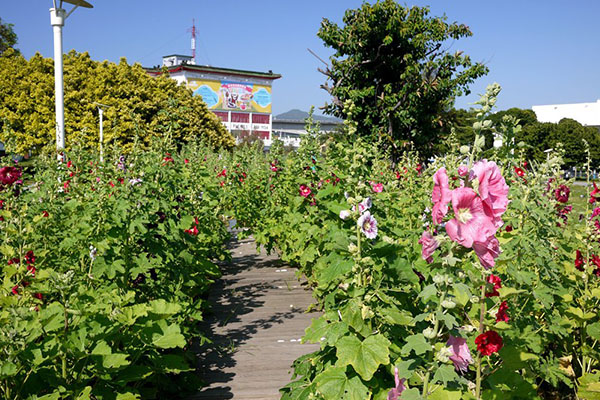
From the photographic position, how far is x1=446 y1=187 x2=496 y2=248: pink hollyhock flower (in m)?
1.38

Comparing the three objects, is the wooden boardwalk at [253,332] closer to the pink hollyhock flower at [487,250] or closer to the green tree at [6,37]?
the pink hollyhock flower at [487,250]

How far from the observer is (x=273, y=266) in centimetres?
725

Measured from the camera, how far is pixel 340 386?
2.20 metres

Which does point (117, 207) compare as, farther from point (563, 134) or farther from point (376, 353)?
point (563, 134)

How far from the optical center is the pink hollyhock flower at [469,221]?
1.38 m

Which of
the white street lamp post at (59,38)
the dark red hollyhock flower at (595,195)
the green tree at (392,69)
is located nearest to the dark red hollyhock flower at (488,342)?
the dark red hollyhock flower at (595,195)

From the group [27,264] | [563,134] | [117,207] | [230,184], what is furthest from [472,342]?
[563,134]

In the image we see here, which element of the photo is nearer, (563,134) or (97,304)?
(97,304)

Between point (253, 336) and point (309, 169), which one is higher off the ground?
point (309, 169)

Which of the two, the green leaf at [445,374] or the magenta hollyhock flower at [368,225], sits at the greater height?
the magenta hollyhock flower at [368,225]

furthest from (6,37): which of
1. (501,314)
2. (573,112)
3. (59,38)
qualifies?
(573,112)

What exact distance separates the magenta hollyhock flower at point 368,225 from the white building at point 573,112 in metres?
75.7

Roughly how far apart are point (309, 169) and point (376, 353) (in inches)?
147

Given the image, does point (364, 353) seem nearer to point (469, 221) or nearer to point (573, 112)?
point (469, 221)
